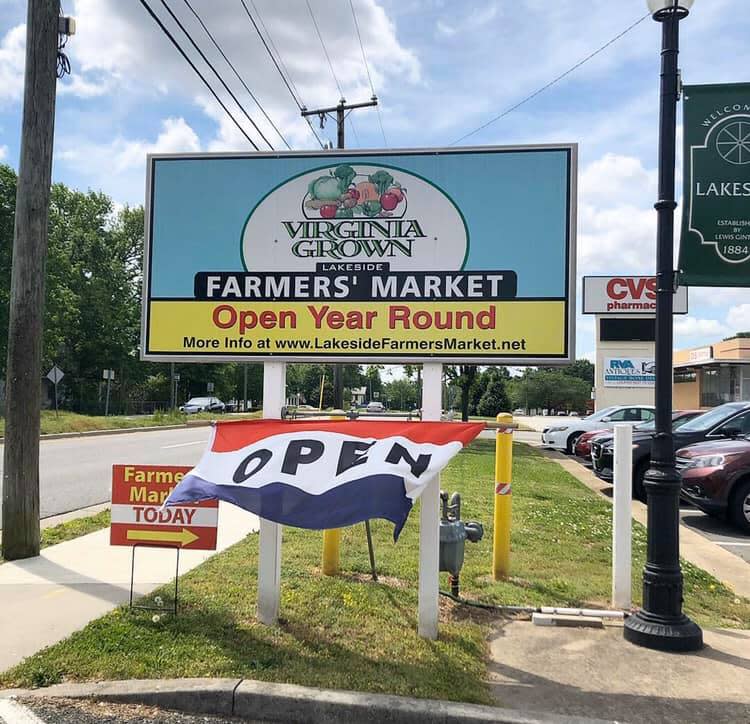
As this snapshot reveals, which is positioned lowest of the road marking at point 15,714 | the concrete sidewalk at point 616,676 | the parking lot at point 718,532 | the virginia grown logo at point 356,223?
the parking lot at point 718,532

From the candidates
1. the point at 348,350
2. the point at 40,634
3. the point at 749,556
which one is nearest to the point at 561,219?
the point at 348,350

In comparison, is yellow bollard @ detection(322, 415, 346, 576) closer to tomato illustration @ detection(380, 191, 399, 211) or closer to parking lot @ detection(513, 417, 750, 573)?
tomato illustration @ detection(380, 191, 399, 211)

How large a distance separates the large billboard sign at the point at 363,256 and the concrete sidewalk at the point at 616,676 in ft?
6.55

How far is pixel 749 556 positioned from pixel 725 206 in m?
4.66

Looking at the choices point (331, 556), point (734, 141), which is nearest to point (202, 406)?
point (331, 556)

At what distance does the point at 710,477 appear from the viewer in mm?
9297

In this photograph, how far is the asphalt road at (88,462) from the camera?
10.8 meters

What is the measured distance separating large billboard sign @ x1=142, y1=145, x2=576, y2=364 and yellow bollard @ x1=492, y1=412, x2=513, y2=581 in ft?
3.26

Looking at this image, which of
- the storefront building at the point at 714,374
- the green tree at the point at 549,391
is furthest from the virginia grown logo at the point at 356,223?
the green tree at the point at 549,391

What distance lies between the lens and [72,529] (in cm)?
816

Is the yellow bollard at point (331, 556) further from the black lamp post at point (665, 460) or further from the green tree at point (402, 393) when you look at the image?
the green tree at point (402, 393)

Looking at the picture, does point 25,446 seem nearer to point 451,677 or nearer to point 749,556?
point 451,677

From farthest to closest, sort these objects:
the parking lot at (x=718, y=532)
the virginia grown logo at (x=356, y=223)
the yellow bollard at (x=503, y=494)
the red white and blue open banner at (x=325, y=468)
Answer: the parking lot at (x=718, y=532) < the yellow bollard at (x=503, y=494) < the virginia grown logo at (x=356, y=223) < the red white and blue open banner at (x=325, y=468)

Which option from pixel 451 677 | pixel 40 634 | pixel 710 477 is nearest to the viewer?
pixel 451 677
